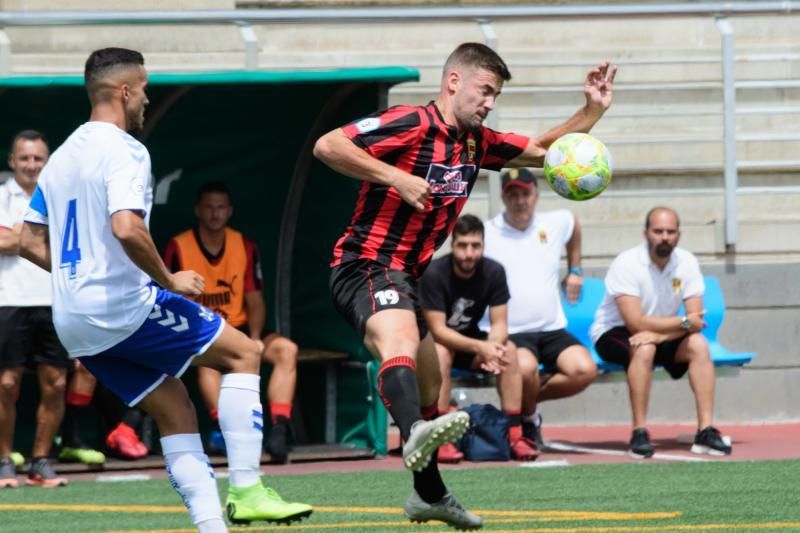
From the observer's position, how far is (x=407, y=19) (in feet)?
38.4

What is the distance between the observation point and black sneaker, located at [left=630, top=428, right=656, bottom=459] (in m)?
10.8

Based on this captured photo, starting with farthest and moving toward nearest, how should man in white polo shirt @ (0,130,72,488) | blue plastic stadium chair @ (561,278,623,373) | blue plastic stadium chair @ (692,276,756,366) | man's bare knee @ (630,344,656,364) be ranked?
blue plastic stadium chair @ (561,278,623,373)
blue plastic stadium chair @ (692,276,756,366)
man's bare knee @ (630,344,656,364)
man in white polo shirt @ (0,130,72,488)

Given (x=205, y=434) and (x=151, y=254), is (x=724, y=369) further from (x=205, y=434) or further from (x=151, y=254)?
(x=151, y=254)

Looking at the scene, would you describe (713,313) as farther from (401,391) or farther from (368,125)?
(401,391)

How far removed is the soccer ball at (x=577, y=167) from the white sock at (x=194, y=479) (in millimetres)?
2274

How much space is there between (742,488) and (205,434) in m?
4.43

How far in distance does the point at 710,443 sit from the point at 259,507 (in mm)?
5020

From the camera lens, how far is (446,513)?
7035mm

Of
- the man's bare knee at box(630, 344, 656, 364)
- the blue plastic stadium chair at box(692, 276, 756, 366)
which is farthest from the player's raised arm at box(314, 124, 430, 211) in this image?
the blue plastic stadium chair at box(692, 276, 756, 366)

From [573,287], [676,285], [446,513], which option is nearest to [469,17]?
[573,287]

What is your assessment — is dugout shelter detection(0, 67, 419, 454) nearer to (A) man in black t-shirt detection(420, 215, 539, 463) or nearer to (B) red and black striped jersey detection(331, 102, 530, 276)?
(A) man in black t-shirt detection(420, 215, 539, 463)

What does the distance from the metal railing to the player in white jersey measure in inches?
175

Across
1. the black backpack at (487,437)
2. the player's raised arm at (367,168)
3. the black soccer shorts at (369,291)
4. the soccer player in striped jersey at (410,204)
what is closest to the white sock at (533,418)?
the black backpack at (487,437)

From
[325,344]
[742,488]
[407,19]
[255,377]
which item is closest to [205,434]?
[325,344]
